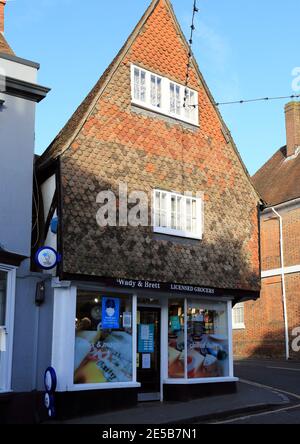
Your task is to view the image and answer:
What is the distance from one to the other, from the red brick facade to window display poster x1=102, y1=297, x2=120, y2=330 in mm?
13476

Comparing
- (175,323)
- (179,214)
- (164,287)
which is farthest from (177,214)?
(175,323)

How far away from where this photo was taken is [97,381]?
11.6 meters

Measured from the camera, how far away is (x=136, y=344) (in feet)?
42.0

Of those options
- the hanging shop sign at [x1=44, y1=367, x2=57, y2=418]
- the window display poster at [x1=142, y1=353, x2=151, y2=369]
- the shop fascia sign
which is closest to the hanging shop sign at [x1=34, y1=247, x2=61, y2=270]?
the shop fascia sign

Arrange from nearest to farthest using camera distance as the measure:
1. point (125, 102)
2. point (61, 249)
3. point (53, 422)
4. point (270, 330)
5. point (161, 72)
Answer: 1. point (53, 422)
2. point (61, 249)
3. point (125, 102)
4. point (161, 72)
5. point (270, 330)

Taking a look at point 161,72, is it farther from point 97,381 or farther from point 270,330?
point 270,330

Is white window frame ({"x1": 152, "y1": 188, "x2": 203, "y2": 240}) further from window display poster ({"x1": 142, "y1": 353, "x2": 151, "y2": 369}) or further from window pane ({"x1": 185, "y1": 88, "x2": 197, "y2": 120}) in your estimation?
window display poster ({"x1": 142, "y1": 353, "x2": 151, "y2": 369})

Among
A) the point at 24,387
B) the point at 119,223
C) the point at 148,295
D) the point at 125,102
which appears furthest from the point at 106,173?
the point at 24,387

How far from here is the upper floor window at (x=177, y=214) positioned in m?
13.4

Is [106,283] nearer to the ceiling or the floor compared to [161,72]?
nearer to the floor

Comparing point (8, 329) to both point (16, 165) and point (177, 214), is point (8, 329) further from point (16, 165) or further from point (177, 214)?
point (177, 214)

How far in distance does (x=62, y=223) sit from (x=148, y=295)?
2.97 metres

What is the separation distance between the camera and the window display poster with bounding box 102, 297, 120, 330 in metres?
12.1

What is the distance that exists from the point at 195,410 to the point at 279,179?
18119 mm
